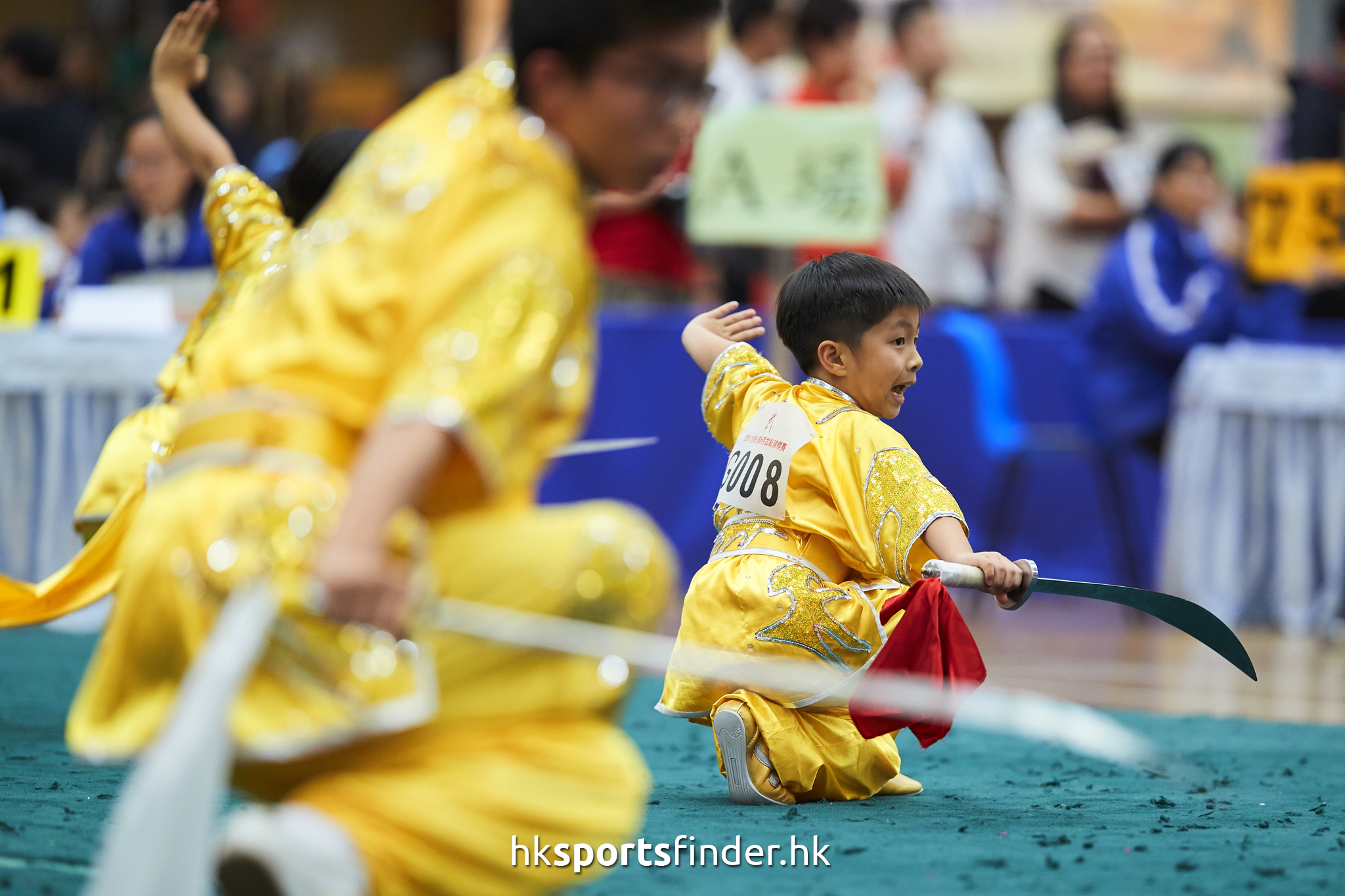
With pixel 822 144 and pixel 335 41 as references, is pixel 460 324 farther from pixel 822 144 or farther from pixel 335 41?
pixel 335 41

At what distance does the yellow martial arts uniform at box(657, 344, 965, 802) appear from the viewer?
243 centimetres

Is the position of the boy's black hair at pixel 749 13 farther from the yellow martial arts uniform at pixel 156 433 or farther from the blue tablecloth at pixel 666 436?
the yellow martial arts uniform at pixel 156 433

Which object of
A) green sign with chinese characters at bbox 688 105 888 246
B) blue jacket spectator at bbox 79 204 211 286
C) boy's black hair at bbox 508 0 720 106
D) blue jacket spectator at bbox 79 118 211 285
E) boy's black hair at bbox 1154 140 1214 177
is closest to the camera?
boy's black hair at bbox 508 0 720 106

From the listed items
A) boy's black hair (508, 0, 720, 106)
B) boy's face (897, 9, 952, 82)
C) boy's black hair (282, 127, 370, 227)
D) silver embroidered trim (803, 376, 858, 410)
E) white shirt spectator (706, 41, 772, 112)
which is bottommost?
Result: silver embroidered trim (803, 376, 858, 410)

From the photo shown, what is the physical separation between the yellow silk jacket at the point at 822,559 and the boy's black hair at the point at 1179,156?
3462 mm

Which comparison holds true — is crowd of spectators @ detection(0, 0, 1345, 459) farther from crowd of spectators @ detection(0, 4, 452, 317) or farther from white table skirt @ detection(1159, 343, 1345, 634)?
white table skirt @ detection(1159, 343, 1345, 634)

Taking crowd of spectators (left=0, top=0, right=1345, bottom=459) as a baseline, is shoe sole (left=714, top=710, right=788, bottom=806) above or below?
below

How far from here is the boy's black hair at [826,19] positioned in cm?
546

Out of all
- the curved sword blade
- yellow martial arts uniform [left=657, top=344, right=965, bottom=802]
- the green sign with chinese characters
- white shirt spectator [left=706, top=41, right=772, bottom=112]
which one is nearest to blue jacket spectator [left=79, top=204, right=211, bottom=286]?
the green sign with chinese characters

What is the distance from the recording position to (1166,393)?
18.5ft

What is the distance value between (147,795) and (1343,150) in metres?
6.07

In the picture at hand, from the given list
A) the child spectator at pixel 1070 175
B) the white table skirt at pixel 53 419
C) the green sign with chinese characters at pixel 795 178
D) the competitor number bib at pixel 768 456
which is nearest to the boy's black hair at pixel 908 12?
the child spectator at pixel 1070 175

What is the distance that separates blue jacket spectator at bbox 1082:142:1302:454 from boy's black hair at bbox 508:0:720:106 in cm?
435

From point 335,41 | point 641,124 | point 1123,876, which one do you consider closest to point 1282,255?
point 1123,876
